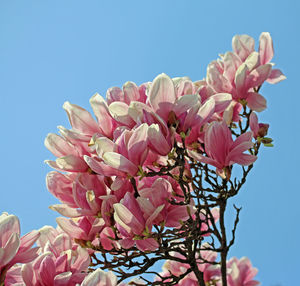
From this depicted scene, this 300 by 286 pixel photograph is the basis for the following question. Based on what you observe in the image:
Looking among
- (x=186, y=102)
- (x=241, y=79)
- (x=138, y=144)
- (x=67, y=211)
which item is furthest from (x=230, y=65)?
(x=67, y=211)

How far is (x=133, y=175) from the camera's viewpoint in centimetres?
90

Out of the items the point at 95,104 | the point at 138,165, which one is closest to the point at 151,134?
the point at 138,165

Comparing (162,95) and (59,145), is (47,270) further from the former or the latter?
(162,95)

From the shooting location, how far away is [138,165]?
90 cm

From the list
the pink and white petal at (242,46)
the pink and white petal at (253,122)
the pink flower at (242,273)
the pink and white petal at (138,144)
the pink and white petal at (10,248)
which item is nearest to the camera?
the pink and white petal at (10,248)

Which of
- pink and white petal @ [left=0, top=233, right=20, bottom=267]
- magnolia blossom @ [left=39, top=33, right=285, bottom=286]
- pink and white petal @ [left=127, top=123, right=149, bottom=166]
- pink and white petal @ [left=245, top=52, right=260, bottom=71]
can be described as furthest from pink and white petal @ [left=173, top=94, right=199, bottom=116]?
pink and white petal @ [left=0, top=233, right=20, bottom=267]

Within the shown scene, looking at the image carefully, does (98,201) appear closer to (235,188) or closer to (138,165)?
(138,165)

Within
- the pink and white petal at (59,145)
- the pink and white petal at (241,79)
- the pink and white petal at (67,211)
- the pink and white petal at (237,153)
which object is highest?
the pink and white petal at (241,79)

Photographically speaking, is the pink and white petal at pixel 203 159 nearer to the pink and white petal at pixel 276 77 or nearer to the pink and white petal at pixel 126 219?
the pink and white petal at pixel 126 219

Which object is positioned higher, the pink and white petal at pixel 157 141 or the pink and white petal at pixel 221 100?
the pink and white petal at pixel 221 100

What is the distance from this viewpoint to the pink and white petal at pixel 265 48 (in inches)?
48.1

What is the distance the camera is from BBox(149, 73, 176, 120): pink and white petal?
2.91ft

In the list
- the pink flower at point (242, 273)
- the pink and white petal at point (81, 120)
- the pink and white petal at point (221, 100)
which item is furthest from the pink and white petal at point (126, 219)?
the pink flower at point (242, 273)

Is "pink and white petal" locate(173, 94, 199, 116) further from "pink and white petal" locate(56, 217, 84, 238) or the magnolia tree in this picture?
Result: "pink and white petal" locate(56, 217, 84, 238)
